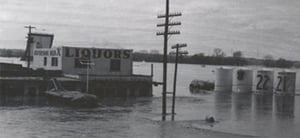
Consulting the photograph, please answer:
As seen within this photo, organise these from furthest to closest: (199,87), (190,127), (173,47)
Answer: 1. (199,87)
2. (173,47)
3. (190,127)

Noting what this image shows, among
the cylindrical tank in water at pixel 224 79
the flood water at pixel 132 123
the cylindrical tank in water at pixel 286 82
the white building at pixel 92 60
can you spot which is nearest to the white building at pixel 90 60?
the white building at pixel 92 60

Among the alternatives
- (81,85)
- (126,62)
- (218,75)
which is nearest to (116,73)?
(126,62)

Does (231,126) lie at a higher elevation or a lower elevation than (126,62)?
lower

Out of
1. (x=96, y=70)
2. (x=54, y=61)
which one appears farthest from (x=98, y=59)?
(x=54, y=61)

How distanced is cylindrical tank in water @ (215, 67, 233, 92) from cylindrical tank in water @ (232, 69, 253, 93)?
102cm

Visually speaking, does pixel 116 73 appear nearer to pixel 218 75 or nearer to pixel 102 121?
pixel 218 75

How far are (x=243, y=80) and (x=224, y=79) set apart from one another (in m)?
2.80

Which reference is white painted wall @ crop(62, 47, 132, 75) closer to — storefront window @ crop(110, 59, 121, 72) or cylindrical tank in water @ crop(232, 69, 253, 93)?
storefront window @ crop(110, 59, 121, 72)

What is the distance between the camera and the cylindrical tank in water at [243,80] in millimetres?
61862

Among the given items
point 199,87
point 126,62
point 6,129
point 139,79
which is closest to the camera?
point 6,129

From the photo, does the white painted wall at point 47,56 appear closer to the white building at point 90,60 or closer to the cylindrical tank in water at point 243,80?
the white building at point 90,60

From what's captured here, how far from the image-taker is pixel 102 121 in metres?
27.1

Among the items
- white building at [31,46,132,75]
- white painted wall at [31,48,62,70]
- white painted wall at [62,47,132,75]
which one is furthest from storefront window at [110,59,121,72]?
white painted wall at [31,48,62,70]

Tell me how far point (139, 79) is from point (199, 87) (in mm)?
21408
